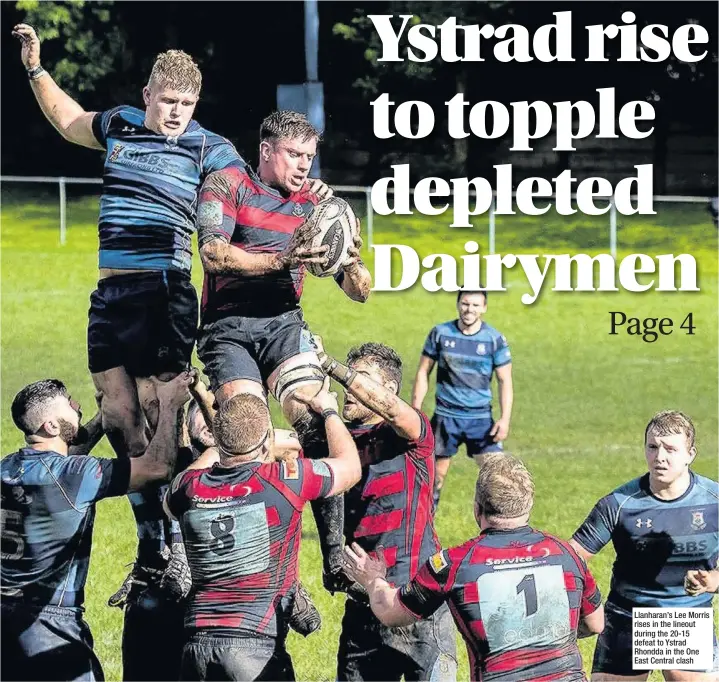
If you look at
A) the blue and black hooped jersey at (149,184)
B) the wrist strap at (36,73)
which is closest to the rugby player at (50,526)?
the blue and black hooped jersey at (149,184)

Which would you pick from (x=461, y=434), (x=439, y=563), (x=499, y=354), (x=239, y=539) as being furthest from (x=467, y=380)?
(x=439, y=563)

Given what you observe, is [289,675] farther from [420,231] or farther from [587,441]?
[420,231]

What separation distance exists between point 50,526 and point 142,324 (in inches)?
75.7

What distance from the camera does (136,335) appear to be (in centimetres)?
962

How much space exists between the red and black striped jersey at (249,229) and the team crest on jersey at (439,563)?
82.6 inches

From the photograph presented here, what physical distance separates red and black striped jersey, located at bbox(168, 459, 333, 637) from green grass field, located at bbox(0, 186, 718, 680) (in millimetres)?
3167

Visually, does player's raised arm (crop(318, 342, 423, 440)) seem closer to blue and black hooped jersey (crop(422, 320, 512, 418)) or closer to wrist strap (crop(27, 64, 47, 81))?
wrist strap (crop(27, 64, 47, 81))

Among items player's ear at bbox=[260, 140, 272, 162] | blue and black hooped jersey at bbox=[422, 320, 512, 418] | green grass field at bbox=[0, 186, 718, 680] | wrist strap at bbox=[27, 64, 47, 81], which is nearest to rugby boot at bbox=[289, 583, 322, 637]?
green grass field at bbox=[0, 186, 718, 680]

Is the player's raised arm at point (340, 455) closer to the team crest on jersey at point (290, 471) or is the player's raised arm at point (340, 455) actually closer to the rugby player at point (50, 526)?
the team crest on jersey at point (290, 471)

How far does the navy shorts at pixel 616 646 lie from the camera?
9.14m

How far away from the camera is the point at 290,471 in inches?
303

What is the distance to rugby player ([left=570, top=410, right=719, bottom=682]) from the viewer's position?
29.8 feet

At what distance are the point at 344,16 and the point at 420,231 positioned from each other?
730 centimetres

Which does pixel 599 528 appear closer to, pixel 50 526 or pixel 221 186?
pixel 221 186
